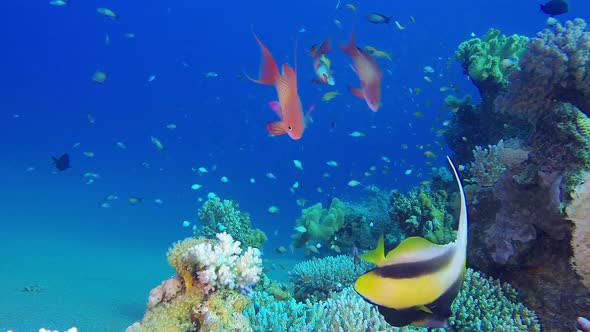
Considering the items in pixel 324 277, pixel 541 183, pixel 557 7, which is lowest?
pixel 541 183

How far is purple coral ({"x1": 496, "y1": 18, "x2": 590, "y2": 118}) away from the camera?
4.98 m

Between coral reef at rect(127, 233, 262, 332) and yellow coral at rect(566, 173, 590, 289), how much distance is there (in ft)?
9.74

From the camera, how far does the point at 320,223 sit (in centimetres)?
1109

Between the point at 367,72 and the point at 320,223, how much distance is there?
25.1 ft

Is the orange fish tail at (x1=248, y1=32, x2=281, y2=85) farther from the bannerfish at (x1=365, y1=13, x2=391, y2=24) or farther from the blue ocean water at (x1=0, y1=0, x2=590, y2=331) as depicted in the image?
the blue ocean water at (x1=0, y1=0, x2=590, y2=331)

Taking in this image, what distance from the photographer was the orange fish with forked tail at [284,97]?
2.83m

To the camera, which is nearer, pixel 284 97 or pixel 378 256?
pixel 378 256

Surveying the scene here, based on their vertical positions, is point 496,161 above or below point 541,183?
above

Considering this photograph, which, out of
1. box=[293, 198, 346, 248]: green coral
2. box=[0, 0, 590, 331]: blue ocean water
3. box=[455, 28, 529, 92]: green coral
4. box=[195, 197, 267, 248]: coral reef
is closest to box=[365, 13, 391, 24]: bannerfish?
Result: box=[455, 28, 529, 92]: green coral

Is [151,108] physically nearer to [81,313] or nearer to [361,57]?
[81,313]

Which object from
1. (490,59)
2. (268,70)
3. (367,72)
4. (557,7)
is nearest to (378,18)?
(490,59)

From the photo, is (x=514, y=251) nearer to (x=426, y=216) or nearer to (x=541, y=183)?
(x=541, y=183)

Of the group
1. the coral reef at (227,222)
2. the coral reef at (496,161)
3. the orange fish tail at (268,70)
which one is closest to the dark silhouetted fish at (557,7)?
the coral reef at (496,161)

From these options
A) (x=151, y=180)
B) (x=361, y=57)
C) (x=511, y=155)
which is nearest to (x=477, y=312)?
(x=511, y=155)
